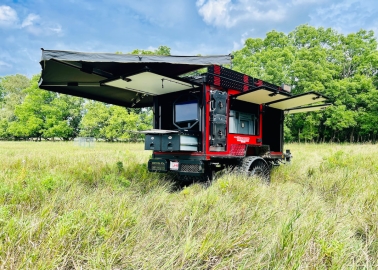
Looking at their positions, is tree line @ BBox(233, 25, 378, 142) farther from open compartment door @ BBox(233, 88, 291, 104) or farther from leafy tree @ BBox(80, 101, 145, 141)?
open compartment door @ BBox(233, 88, 291, 104)

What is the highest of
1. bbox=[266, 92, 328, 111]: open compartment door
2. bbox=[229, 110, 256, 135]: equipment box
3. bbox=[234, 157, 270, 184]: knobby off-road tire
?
bbox=[266, 92, 328, 111]: open compartment door

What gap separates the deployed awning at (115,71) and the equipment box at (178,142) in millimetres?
1036

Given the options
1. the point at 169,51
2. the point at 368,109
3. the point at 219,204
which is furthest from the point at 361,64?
the point at 219,204

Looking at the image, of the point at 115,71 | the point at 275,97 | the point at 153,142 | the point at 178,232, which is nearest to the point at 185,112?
the point at 153,142

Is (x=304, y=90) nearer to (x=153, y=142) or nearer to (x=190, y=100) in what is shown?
(x=190, y=100)

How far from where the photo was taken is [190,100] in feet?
17.7

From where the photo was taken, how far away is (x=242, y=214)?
9.52ft

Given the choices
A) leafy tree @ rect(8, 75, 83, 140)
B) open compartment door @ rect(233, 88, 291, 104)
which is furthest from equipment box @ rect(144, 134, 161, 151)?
leafy tree @ rect(8, 75, 83, 140)

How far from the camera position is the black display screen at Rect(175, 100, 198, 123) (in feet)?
17.4

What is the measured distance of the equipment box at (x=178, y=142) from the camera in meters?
4.62

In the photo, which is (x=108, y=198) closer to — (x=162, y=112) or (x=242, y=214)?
(x=242, y=214)

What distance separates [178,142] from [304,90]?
23.6 meters

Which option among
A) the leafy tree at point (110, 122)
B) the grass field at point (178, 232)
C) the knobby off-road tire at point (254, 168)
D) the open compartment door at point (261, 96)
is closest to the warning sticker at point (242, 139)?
the knobby off-road tire at point (254, 168)

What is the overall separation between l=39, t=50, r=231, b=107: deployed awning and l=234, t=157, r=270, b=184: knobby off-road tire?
195 centimetres
